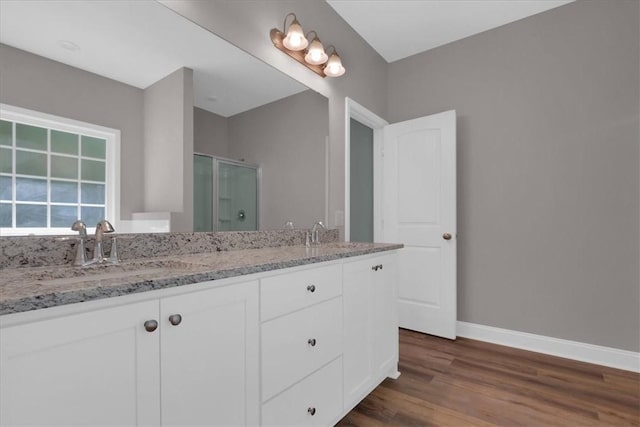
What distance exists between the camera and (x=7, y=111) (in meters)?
0.98

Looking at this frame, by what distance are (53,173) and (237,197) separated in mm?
803

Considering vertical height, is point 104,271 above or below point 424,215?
below

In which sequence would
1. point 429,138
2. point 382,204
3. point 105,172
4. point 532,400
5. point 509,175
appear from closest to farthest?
point 105,172
point 532,400
point 509,175
point 429,138
point 382,204

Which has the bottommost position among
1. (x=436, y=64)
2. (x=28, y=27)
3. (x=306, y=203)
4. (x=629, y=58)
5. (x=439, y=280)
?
(x=439, y=280)

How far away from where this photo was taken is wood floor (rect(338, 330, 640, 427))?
1618 mm

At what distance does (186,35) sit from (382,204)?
7.52ft

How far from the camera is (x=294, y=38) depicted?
1925 millimetres

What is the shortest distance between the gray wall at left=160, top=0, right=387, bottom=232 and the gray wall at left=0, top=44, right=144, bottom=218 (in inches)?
19.7

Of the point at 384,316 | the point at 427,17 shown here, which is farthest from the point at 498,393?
the point at 427,17

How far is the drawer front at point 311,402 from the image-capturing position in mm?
1166

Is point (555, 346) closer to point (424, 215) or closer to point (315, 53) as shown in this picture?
point (424, 215)

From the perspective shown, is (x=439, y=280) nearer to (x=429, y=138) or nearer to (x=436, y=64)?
(x=429, y=138)

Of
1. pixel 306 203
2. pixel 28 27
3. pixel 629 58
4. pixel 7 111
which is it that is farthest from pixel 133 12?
pixel 629 58

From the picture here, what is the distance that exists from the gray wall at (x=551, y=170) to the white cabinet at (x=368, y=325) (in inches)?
49.8
